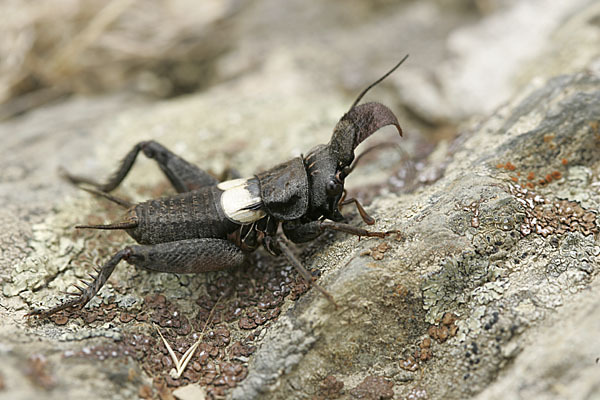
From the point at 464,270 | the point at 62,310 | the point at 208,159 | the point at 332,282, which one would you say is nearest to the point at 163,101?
the point at 208,159

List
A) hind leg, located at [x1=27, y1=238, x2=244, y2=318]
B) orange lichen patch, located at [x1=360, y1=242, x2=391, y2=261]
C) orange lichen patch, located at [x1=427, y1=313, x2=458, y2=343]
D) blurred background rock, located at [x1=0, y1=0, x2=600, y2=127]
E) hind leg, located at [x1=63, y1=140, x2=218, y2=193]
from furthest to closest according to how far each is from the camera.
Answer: blurred background rock, located at [x1=0, y1=0, x2=600, y2=127], hind leg, located at [x1=63, y1=140, x2=218, y2=193], hind leg, located at [x1=27, y1=238, x2=244, y2=318], orange lichen patch, located at [x1=360, y1=242, x2=391, y2=261], orange lichen patch, located at [x1=427, y1=313, x2=458, y2=343]

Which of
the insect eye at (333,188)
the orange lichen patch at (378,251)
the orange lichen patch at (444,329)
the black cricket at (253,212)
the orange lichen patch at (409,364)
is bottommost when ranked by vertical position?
the orange lichen patch at (409,364)

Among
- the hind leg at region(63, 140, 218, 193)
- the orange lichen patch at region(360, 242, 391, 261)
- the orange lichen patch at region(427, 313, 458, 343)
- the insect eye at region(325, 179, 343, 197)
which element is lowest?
the orange lichen patch at region(427, 313, 458, 343)

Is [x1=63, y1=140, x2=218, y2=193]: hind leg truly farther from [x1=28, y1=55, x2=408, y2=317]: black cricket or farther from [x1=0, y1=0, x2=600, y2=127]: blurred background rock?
[x1=0, y1=0, x2=600, y2=127]: blurred background rock

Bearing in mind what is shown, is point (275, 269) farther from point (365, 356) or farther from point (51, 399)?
point (51, 399)

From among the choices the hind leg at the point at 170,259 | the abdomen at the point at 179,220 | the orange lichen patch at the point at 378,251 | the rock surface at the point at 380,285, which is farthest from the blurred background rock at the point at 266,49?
the hind leg at the point at 170,259

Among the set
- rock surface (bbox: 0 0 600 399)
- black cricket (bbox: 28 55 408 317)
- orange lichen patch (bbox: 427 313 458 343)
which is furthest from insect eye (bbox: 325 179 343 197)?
orange lichen patch (bbox: 427 313 458 343)

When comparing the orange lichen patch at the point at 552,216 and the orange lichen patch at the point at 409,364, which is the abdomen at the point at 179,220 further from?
the orange lichen patch at the point at 552,216

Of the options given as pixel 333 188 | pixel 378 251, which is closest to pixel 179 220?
pixel 333 188
